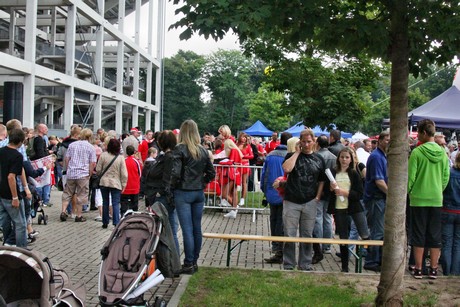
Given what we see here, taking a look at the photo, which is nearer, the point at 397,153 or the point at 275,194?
the point at 397,153

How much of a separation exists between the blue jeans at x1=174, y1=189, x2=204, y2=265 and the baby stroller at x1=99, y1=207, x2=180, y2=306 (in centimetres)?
122

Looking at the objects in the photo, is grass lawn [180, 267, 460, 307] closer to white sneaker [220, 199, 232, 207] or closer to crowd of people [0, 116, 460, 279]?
crowd of people [0, 116, 460, 279]

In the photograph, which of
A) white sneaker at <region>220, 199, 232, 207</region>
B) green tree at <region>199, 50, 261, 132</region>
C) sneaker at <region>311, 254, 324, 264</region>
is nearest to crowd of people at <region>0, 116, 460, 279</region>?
sneaker at <region>311, 254, 324, 264</region>

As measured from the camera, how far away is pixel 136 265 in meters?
5.60

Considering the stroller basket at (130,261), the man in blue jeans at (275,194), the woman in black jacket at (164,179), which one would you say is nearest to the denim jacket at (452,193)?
the man in blue jeans at (275,194)

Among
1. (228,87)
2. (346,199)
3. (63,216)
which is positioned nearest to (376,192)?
(346,199)

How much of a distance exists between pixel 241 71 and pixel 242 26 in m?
88.2

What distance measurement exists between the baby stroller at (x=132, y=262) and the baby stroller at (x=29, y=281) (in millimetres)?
605

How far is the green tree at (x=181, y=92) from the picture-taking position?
93.6 metres

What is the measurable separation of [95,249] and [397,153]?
18.6ft

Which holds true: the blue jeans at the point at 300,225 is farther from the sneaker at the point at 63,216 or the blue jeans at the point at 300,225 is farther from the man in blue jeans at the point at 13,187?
the sneaker at the point at 63,216

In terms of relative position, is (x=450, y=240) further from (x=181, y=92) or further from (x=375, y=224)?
(x=181, y=92)

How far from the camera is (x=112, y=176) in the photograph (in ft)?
35.6

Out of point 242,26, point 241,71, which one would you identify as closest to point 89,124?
point 242,26
